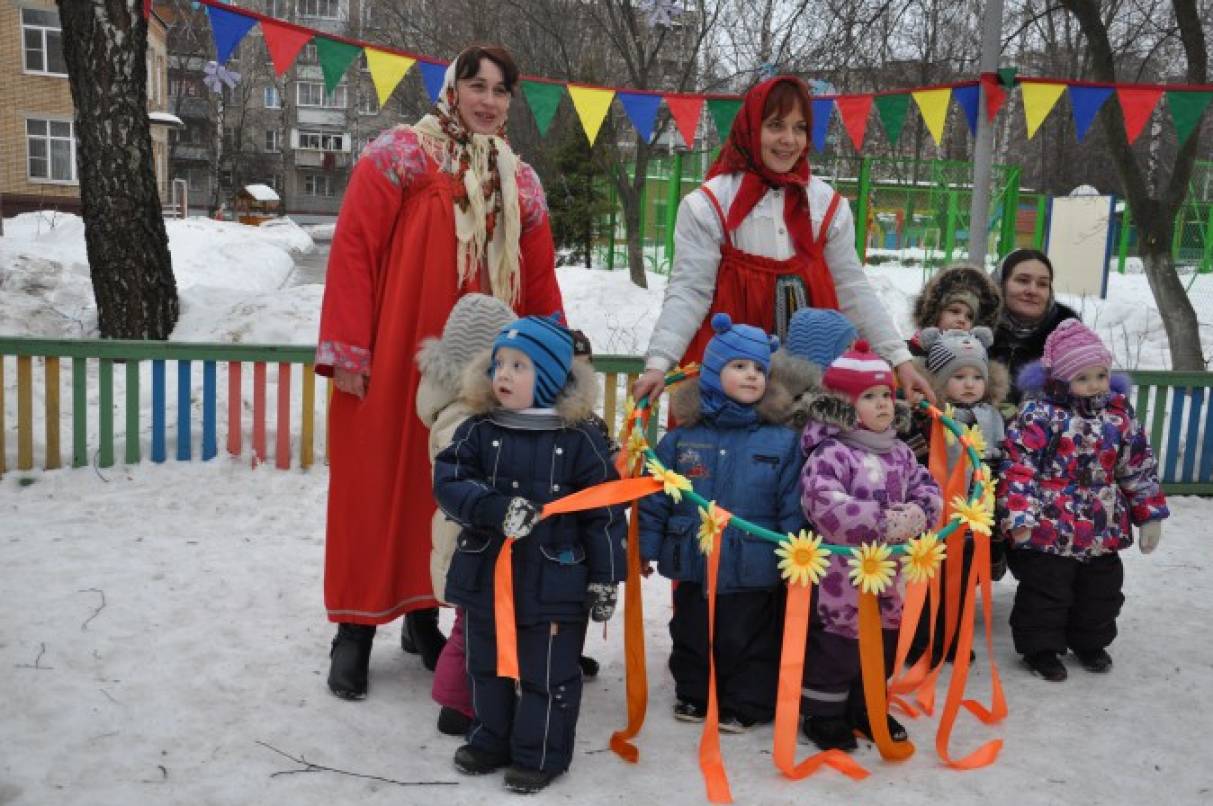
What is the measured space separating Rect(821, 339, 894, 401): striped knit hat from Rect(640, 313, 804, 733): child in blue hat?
0.21 meters

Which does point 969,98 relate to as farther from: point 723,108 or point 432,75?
point 432,75

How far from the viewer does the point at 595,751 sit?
10.4ft

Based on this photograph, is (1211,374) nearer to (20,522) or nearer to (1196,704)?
(1196,704)

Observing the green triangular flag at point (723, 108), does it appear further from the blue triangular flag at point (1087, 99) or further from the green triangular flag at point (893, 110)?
the blue triangular flag at point (1087, 99)

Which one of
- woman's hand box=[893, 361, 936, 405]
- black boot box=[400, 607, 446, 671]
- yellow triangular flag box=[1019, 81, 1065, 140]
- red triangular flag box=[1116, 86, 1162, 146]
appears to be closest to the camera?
woman's hand box=[893, 361, 936, 405]

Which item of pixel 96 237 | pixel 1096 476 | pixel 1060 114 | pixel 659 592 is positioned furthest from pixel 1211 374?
pixel 1060 114

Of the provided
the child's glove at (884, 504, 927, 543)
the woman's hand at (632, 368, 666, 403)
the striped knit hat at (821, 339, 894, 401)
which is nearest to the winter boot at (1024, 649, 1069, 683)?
the child's glove at (884, 504, 927, 543)

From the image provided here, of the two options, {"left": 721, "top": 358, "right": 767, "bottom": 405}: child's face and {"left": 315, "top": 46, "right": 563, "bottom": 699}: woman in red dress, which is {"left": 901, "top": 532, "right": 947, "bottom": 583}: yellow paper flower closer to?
{"left": 721, "top": 358, "right": 767, "bottom": 405}: child's face

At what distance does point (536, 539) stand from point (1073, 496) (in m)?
2.12

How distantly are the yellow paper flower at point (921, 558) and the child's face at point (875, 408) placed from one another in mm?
373

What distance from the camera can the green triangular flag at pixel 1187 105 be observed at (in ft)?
19.7

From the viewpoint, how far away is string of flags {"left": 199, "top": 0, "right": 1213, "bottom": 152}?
5.91m

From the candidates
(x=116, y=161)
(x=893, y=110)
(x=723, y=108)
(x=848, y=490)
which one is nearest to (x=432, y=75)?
(x=723, y=108)

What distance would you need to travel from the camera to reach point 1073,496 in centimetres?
384
